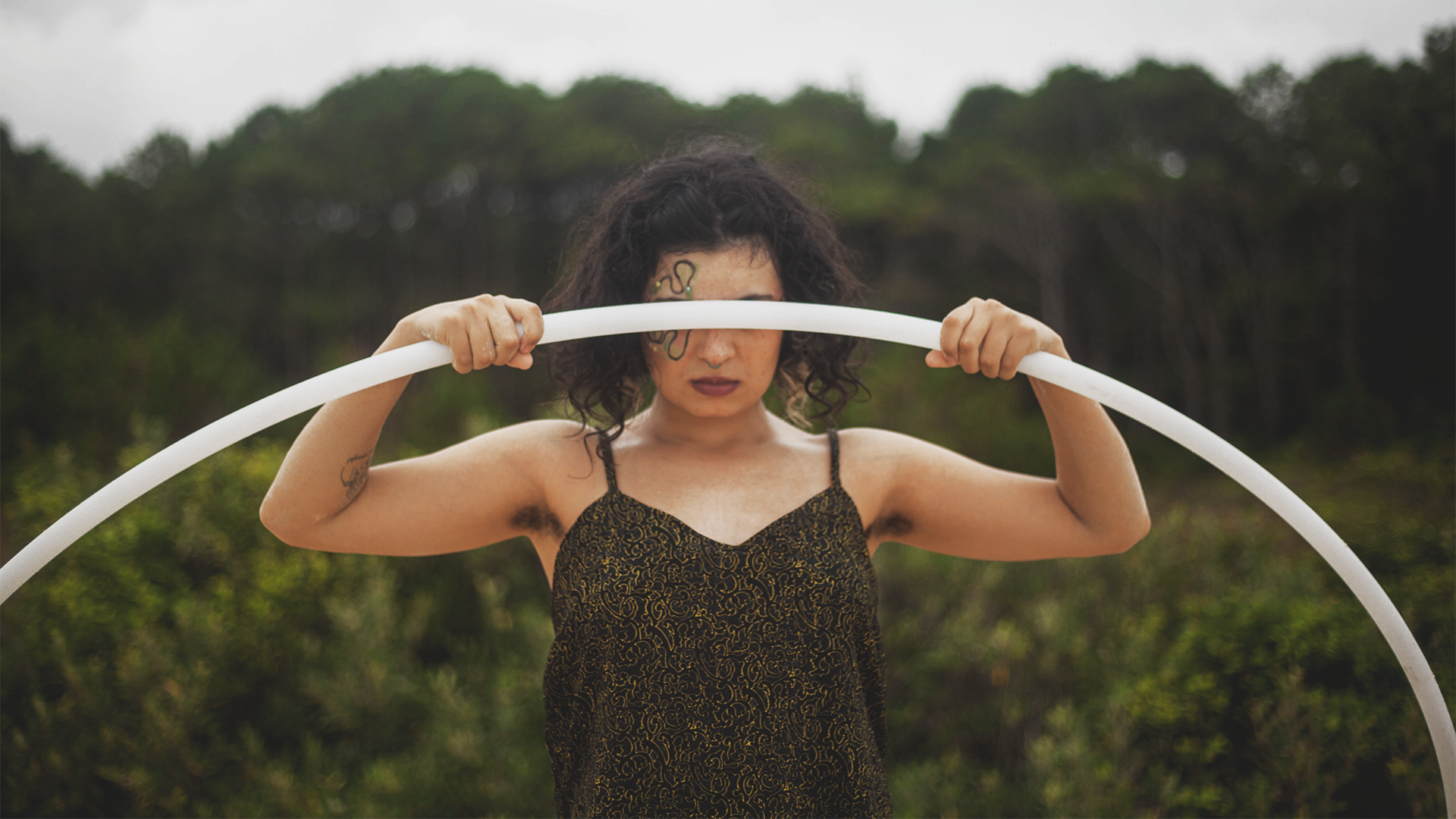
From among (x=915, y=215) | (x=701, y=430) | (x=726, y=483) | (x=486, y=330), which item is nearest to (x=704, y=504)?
(x=726, y=483)

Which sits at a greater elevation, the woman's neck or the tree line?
the tree line

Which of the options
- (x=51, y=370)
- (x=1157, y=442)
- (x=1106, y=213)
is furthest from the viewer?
(x=1106, y=213)

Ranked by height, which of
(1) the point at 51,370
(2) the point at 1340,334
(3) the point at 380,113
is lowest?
(1) the point at 51,370

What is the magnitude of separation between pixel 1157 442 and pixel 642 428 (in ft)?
64.4

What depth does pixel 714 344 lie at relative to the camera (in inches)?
→ 63.9

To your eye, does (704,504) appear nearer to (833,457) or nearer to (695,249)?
(833,457)

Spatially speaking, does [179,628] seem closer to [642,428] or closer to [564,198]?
[642,428]

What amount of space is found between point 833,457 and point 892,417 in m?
10.1

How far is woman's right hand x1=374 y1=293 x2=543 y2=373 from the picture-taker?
56.4 inches

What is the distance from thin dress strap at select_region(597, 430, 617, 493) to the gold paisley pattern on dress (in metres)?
0.08

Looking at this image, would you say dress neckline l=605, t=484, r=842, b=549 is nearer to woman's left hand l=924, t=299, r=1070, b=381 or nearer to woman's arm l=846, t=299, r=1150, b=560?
woman's arm l=846, t=299, r=1150, b=560

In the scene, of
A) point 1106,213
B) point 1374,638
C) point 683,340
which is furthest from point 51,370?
point 1106,213

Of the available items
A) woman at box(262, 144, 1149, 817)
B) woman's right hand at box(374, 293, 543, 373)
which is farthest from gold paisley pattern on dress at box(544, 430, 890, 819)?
woman's right hand at box(374, 293, 543, 373)

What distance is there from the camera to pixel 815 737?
163 centimetres
